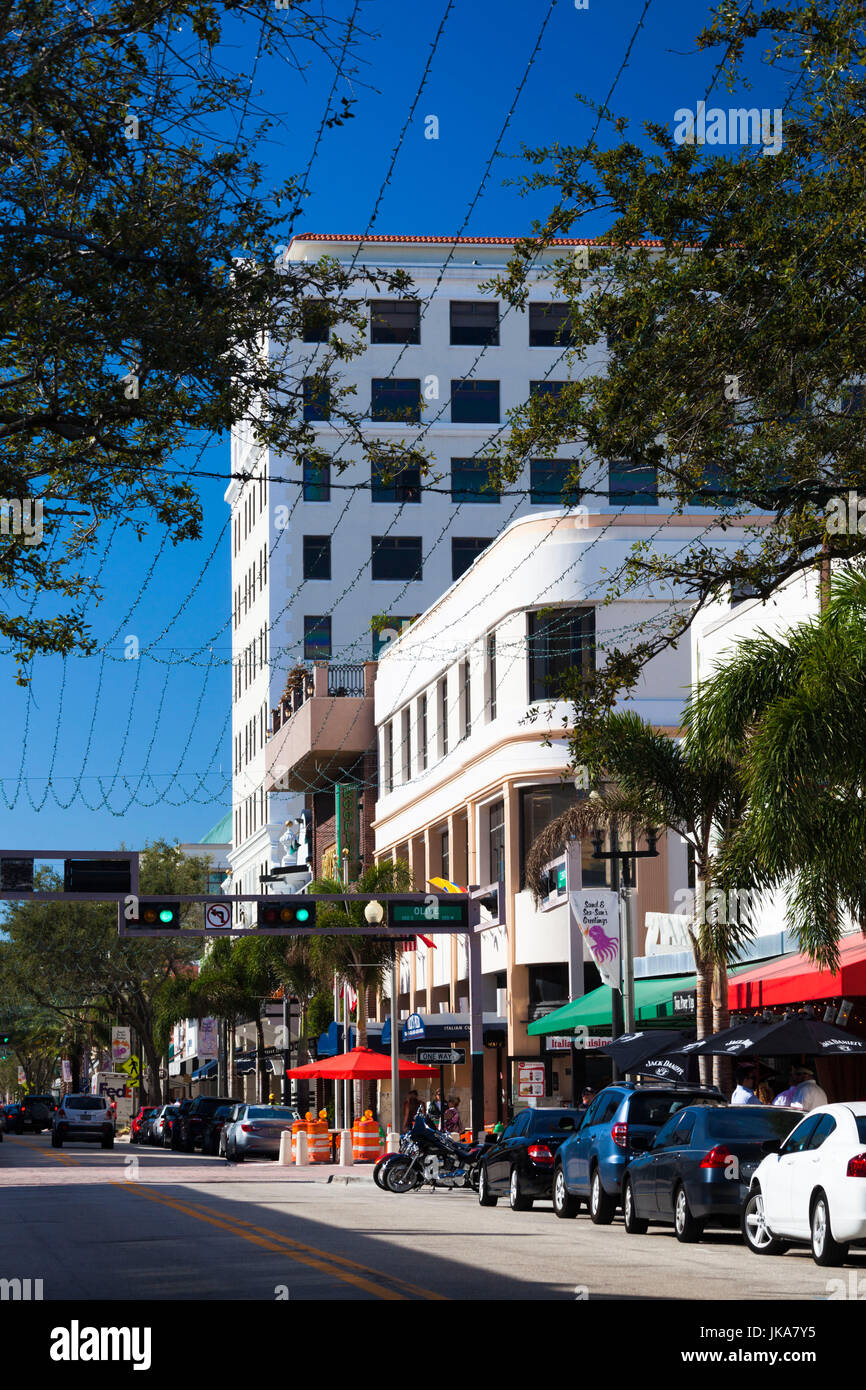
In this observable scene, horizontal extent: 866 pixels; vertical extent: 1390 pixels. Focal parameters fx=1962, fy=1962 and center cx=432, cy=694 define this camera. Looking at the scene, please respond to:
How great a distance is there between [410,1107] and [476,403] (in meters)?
32.2

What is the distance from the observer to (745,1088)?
26.9 metres

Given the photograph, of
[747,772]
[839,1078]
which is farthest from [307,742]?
[747,772]

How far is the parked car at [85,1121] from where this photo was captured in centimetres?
6094

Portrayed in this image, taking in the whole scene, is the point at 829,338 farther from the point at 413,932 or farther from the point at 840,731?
the point at 413,932

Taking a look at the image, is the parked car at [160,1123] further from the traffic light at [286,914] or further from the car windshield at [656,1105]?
the car windshield at [656,1105]

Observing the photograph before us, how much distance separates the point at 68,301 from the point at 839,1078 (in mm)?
19251

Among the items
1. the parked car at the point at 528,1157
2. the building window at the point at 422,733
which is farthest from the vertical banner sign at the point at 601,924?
the building window at the point at 422,733

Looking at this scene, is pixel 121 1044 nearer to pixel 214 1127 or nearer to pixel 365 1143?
pixel 214 1127

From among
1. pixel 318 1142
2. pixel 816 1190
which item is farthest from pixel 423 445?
pixel 816 1190

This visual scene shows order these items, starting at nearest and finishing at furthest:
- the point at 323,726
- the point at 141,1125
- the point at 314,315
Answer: the point at 314,315 → the point at 323,726 → the point at 141,1125

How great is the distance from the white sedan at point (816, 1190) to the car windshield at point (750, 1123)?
1.07 m

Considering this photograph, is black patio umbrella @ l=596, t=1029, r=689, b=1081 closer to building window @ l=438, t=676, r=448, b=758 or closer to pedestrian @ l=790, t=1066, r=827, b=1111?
pedestrian @ l=790, t=1066, r=827, b=1111
